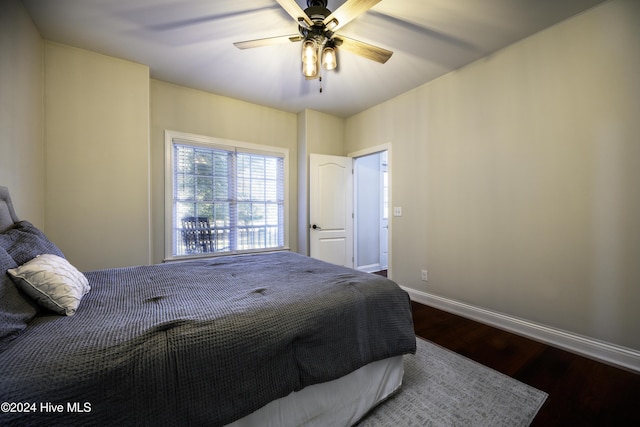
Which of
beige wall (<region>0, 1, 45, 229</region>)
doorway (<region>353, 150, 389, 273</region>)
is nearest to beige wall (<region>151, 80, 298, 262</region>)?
beige wall (<region>0, 1, 45, 229</region>)

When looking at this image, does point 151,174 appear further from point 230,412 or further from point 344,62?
point 230,412

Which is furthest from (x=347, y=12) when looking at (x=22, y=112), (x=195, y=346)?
(x=22, y=112)

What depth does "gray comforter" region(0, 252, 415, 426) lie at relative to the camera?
0.73 m

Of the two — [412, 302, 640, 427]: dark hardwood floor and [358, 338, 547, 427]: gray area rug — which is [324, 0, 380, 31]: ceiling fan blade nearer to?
[358, 338, 547, 427]: gray area rug

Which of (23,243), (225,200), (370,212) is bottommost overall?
(23,243)

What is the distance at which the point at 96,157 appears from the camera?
2.61 metres

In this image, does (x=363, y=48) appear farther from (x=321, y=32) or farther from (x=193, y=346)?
(x=193, y=346)

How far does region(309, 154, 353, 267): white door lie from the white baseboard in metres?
1.67

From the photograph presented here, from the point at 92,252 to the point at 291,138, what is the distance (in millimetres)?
2960

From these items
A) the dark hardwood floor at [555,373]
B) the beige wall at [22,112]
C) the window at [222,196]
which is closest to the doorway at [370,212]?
the window at [222,196]

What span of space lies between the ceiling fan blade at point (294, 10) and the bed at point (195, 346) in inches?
68.3

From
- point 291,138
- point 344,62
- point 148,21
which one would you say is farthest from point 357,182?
point 148,21

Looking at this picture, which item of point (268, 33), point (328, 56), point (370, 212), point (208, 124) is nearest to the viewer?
point (328, 56)

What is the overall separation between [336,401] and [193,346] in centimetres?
84
